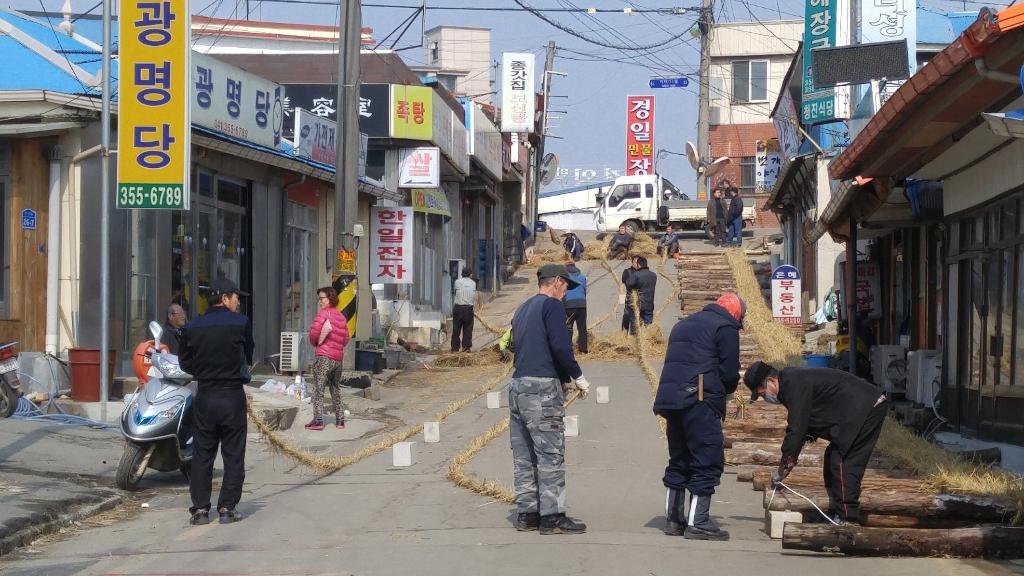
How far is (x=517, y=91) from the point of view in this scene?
44438 millimetres

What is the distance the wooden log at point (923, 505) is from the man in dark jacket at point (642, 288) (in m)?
15.7

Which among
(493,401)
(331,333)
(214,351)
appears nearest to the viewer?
(214,351)

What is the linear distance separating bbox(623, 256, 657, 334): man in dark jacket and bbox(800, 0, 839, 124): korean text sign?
5.00 m

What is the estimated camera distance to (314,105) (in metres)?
27.8

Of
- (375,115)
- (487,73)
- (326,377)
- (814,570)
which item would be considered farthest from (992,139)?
(487,73)

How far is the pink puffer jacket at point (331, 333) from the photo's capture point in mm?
14750

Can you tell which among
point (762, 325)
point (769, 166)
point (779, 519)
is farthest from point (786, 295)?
point (779, 519)

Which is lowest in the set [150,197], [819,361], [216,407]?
[819,361]

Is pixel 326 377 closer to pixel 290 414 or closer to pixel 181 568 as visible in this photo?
pixel 290 414

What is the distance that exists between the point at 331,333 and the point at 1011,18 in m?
9.10

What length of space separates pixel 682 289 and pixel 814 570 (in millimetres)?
23772

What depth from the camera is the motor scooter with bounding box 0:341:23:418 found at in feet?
44.2

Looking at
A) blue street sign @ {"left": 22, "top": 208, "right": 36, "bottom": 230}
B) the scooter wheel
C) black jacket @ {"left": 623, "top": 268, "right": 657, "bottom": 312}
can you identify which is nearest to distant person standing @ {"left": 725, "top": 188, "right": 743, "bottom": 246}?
black jacket @ {"left": 623, "top": 268, "right": 657, "bottom": 312}

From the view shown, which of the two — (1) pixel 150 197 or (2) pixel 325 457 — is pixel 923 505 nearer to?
(2) pixel 325 457
